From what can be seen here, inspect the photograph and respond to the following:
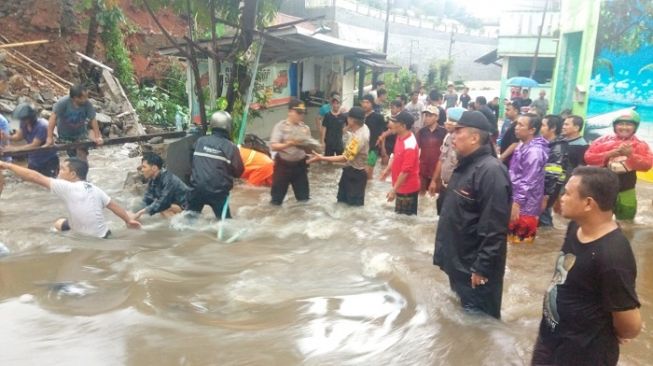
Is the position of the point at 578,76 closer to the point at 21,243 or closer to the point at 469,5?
the point at 21,243

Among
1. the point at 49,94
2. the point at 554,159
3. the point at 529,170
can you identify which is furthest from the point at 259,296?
the point at 49,94

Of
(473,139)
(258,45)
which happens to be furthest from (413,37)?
(473,139)

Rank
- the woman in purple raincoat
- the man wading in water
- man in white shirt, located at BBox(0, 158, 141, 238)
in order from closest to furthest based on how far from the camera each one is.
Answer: man in white shirt, located at BBox(0, 158, 141, 238) → the woman in purple raincoat → the man wading in water

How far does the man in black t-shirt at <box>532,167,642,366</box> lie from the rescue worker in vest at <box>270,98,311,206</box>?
15.5 ft

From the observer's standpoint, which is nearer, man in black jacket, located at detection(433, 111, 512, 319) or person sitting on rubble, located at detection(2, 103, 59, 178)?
man in black jacket, located at detection(433, 111, 512, 319)

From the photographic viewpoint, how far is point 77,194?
490 cm

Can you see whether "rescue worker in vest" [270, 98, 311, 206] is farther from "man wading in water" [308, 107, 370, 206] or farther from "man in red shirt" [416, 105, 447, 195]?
"man in red shirt" [416, 105, 447, 195]

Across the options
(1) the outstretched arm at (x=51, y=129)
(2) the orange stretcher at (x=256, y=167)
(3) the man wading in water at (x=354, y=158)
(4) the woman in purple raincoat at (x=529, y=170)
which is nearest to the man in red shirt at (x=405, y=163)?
(3) the man wading in water at (x=354, y=158)

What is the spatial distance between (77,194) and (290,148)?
2.91m

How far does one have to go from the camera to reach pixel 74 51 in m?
15.8

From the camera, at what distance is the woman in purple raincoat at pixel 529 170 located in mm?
5770

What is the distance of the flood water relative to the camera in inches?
142

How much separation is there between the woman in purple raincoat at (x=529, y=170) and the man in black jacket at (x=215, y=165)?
3.15m

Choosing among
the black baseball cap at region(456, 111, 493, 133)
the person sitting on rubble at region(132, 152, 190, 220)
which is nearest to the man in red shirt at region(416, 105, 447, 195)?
the person sitting on rubble at region(132, 152, 190, 220)
